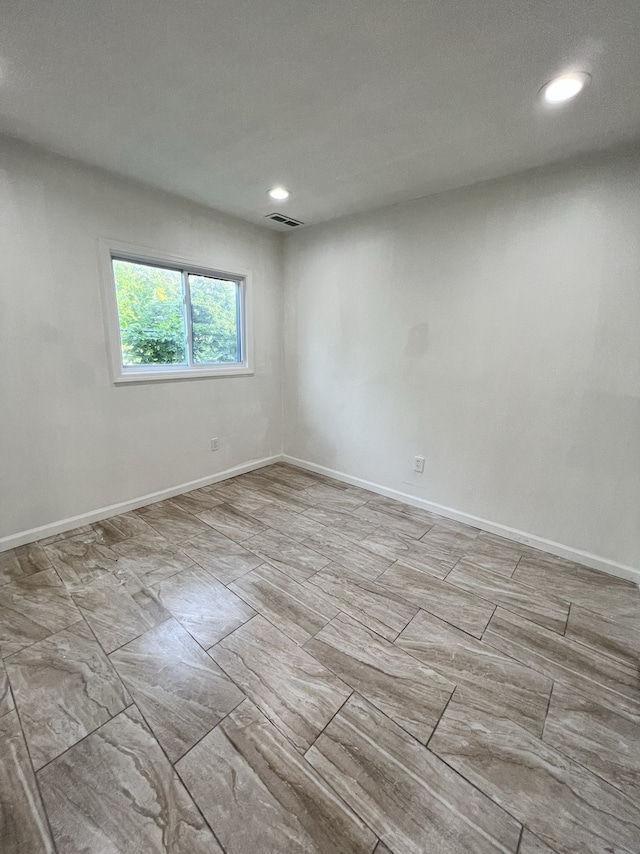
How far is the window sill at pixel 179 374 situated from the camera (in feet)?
8.66

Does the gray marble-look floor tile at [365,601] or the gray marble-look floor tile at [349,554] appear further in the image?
the gray marble-look floor tile at [349,554]

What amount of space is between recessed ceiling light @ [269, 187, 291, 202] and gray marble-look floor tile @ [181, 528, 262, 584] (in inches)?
101

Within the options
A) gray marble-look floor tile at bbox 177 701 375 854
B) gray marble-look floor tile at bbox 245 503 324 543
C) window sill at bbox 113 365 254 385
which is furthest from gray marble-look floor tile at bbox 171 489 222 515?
gray marble-look floor tile at bbox 177 701 375 854

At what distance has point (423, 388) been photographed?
9.23 ft

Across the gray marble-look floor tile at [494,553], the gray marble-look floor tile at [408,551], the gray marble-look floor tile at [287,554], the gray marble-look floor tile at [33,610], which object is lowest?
the gray marble-look floor tile at [33,610]

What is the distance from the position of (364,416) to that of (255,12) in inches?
100

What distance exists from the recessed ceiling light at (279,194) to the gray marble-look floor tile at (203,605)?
269cm

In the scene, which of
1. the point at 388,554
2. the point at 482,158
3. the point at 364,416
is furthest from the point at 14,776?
the point at 482,158

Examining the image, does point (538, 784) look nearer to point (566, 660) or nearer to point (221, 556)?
point (566, 660)

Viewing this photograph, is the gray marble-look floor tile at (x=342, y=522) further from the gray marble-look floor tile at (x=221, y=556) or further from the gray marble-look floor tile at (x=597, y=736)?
the gray marble-look floor tile at (x=597, y=736)

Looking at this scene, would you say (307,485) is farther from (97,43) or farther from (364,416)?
(97,43)

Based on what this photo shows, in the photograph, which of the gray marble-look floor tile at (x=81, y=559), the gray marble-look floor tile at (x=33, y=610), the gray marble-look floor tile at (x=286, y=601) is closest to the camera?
the gray marble-look floor tile at (x=33, y=610)

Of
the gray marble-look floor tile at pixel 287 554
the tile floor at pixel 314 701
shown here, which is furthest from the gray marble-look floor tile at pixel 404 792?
the gray marble-look floor tile at pixel 287 554

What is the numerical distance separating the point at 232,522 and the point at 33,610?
4.04ft
